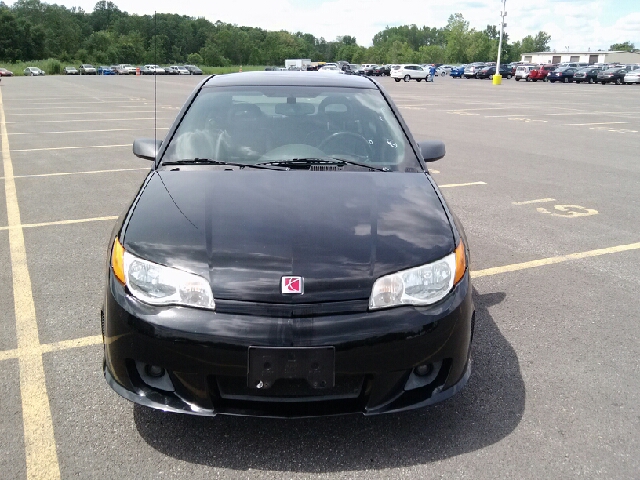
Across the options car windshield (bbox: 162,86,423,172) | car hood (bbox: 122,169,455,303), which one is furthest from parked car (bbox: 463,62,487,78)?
car hood (bbox: 122,169,455,303)

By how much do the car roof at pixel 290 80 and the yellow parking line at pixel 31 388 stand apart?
6.53 ft

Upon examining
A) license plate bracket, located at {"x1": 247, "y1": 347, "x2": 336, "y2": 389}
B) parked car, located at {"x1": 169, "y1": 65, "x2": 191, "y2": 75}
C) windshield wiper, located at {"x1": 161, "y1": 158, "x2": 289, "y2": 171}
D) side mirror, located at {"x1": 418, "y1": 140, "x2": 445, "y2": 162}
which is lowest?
license plate bracket, located at {"x1": 247, "y1": 347, "x2": 336, "y2": 389}

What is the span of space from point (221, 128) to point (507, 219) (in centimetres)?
399

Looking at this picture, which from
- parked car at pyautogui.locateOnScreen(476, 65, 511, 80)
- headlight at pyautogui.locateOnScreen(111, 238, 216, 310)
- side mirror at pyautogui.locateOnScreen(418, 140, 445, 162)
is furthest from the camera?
parked car at pyautogui.locateOnScreen(476, 65, 511, 80)

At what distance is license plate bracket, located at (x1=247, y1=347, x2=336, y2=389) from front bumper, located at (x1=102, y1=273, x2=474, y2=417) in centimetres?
2

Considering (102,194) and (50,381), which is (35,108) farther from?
(50,381)

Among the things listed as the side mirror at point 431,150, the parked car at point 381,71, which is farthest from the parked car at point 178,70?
the side mirror at point 431,150

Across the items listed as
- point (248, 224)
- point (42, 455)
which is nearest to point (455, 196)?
point (248, 224)

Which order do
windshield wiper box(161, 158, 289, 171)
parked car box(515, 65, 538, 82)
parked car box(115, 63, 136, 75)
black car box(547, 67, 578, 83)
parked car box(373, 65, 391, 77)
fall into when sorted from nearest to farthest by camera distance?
windshield wiper box(161, 158, 289, 171) < black car box(547, 67, 578, 83) < parked car box(515, 65, 538, 82) < parked car box(373, 65, 391, 77) < parked car box(115, 63, 136, 75)

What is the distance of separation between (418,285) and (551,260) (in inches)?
127

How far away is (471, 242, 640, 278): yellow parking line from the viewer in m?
5.04

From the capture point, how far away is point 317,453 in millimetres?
2627

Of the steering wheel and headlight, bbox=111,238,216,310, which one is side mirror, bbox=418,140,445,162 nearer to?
the steering wheel

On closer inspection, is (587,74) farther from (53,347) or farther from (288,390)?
(288,390)
